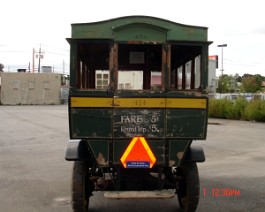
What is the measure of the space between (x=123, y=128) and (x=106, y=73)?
2.94 feet

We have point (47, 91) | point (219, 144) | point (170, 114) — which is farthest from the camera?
point (47, 91)

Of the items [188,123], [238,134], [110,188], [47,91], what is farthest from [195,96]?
[47,91]

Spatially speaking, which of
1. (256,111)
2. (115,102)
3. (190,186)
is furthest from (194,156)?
(256,111)

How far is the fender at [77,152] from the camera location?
18.2ft

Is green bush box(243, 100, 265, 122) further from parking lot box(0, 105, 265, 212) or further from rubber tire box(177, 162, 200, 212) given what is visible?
rubber tire box(177, 162, 200, 212)

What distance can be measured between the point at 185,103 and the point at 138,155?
89 cm

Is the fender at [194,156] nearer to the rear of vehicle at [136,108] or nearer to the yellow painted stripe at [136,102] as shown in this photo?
the rear of vehicle at [136,108]

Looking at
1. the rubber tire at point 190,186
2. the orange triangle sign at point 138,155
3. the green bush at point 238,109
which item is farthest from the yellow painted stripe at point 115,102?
the green bush at point 238,109

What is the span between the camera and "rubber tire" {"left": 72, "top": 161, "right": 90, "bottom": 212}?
5489 mm

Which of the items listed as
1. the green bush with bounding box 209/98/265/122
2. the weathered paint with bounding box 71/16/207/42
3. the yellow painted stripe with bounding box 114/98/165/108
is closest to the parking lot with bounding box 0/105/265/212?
the yellow painted stripe with bounding box 114/98/165/108

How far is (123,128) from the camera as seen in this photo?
5.30 metres

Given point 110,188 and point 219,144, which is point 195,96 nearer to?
point 110,188
